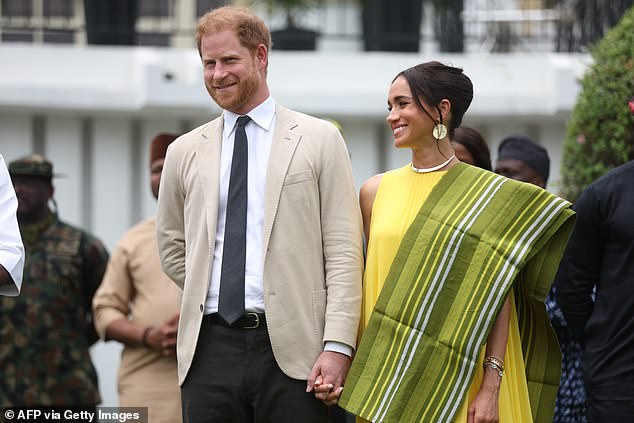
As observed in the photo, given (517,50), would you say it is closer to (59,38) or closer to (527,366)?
(59,38)

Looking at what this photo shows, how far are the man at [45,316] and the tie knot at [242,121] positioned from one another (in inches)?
112

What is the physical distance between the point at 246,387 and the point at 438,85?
1288 millimetres

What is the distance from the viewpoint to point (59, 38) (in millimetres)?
9992

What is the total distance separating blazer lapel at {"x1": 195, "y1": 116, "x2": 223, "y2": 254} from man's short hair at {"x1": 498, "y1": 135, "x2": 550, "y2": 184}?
204 cm

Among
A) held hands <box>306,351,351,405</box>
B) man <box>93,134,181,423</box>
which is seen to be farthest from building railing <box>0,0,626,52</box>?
held hands <box>306,351,351,405</box>

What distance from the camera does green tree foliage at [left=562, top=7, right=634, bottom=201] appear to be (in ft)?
19.6

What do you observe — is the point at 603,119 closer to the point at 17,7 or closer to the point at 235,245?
the point at 235,245

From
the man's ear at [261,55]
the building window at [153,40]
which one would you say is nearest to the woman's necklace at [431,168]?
the man's ear at [261,55]

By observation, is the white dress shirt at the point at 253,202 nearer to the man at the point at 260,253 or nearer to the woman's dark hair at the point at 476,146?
the man at the point at 260,253

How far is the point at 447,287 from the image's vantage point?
4383mm

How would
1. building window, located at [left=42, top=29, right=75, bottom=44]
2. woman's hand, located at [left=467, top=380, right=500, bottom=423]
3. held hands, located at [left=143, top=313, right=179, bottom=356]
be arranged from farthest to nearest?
building window, located at [left=42, top=29, right=75, bottom=44] < held hands, located at [left=143, top=313, right=179, bottom=356] < woman's hand, located at [left=467, top=380, right=500, bottom=423]

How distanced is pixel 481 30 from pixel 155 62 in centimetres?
322

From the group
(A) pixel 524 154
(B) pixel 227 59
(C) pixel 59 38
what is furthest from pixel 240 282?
(C) pixel 59 38

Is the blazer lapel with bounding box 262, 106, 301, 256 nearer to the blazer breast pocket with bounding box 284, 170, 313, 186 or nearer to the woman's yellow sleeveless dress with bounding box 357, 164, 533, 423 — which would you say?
the blazer breast pocket with bounding box 284, 170, 313, 186
